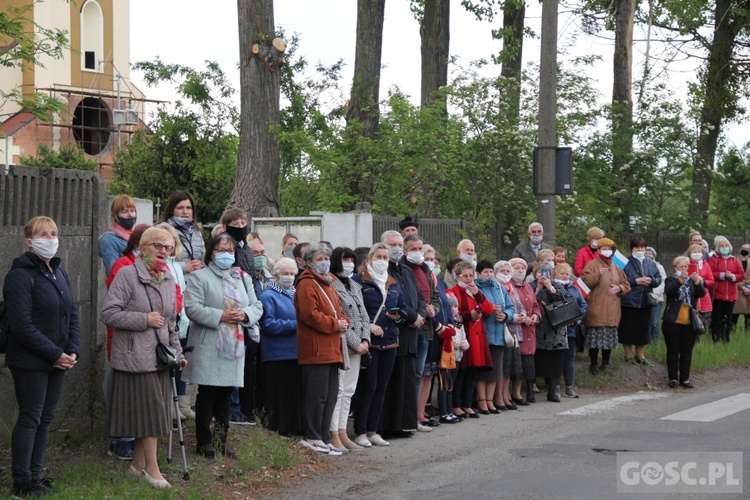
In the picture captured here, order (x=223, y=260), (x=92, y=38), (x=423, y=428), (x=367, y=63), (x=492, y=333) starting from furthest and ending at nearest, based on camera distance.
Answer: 1. (x=92, y=38)
2. (x=367, y=63)
3. (x=492, y=333)
4. (x=423, y=428)
5. (x=223, y=260)

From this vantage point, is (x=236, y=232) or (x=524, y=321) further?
(x=524, y=321)

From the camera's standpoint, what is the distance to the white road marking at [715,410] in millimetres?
13117

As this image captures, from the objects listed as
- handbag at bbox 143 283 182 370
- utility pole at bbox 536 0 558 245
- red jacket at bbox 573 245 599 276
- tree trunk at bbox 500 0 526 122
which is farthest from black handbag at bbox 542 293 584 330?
tree trunk at bbox 500 0 526 122

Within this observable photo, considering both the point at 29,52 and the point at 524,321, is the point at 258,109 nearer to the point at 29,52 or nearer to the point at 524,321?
the point at 29,52

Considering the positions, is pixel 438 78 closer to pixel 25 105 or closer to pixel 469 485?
pixel 25 105

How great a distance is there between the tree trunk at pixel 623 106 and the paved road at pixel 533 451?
1165 centimetres

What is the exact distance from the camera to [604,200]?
83.4ft

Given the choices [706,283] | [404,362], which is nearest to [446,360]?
[404,362]

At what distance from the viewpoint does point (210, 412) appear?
9.79 meters

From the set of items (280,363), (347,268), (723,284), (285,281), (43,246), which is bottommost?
(280,363)

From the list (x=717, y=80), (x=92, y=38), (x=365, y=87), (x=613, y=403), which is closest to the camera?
(x=613, y=403)

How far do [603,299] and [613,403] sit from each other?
1891 mm

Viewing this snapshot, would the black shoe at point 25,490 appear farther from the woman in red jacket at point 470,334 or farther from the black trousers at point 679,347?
the black trousers at point 679,347

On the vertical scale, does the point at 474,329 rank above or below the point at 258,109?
below
